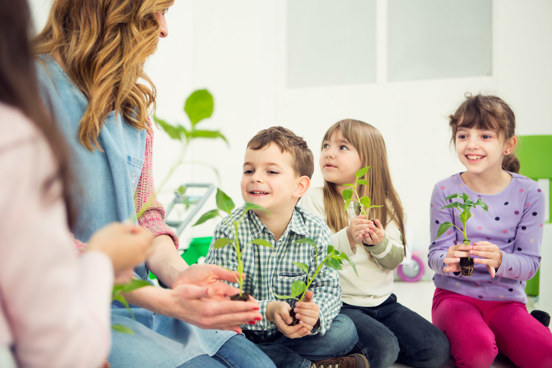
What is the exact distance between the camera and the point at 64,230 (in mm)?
595

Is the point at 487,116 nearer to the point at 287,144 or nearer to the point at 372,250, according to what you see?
the point at 372,250

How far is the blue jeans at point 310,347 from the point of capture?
144 centimetres

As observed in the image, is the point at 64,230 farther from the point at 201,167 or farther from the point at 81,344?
the point at 201,167

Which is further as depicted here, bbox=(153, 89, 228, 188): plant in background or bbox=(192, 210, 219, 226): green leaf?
bbox=(192, 210, 219, 226): green leaf

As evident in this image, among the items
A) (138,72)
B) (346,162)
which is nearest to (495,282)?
(346,162)

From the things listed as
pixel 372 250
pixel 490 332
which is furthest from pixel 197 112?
pixel 490 332

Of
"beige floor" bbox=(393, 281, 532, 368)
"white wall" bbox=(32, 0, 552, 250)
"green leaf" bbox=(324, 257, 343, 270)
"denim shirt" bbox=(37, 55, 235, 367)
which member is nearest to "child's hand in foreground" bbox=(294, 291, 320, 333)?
"green leaf" bbox=(324, 257, 343, 270)

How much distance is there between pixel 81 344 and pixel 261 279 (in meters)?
1.02

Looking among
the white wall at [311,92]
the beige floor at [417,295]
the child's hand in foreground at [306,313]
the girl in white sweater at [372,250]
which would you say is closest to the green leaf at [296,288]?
the child's hand in foreground at [306,313]

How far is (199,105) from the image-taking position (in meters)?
0.72

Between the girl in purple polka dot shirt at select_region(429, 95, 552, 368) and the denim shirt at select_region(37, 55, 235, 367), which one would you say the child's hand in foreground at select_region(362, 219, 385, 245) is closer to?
the girl in purple polka dot shirt at select_region(429, 95, 552, 368)

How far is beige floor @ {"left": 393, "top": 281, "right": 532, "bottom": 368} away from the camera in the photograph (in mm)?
2629

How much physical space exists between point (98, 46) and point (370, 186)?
4.24 feet

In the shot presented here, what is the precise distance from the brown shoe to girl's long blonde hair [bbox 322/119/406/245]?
579 mm
